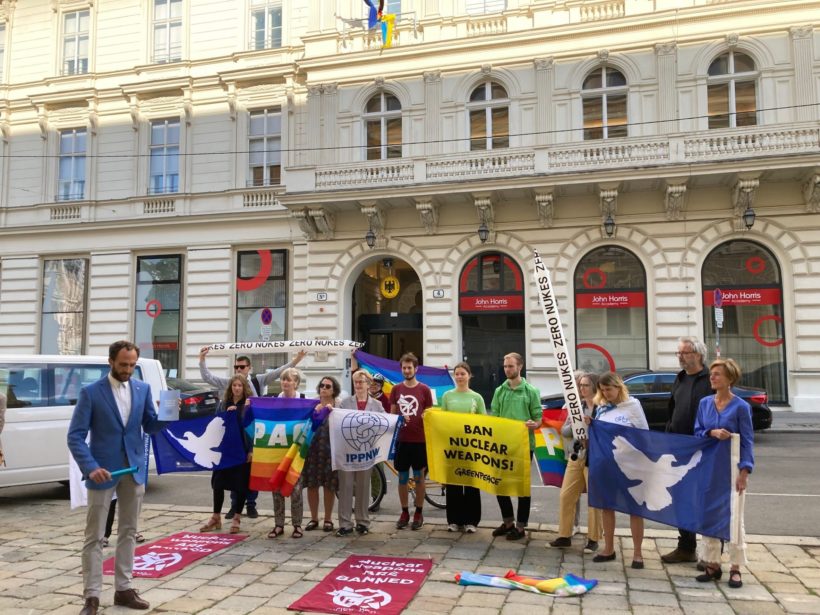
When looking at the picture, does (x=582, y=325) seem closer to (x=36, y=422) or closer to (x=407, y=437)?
(x=407, y=437)

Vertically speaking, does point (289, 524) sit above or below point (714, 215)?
below

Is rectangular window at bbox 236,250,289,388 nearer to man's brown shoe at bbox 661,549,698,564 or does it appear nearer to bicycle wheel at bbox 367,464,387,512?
bicycle wheel at bbox 367,464,387,512

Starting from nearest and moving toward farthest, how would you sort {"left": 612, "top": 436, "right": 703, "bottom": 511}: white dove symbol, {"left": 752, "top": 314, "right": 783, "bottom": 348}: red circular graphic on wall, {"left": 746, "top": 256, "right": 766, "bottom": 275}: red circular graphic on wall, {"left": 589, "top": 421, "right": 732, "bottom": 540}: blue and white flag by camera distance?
{"left": 589, "top": 421, "right": 732, "bottom": 540}: blue and white flag < {"left": 612, "top": 436, "right": 703, "bottom": 511}: white dove symbol < {"left": 752, "top": 314, "right": 783, "bottom": 348}: red circular graphic on wall < {"left": 746, "top": 256, "right": 766, "bottom": 275}: red circular graphic on wall

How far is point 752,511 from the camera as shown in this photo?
7.96m

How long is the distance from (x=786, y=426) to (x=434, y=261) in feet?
34.2

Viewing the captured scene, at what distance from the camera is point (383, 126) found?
21312 mm

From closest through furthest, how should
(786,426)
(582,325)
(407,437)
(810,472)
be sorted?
(407,437), (810,472), (786,426), (582,325)

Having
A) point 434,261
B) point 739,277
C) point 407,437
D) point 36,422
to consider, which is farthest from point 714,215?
point 36,422

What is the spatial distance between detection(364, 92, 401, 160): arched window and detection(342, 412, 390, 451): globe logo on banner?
593 inches

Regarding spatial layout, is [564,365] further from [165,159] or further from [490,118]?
[165,159]

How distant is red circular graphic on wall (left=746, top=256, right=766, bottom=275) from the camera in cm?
1809

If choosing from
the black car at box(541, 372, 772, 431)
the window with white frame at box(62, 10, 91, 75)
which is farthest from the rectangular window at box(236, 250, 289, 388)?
the black car at box(541, 372, 772, 431)

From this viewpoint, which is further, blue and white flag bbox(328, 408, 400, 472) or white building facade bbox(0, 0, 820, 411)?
white building facade bbox(0, 0, 820, 411)

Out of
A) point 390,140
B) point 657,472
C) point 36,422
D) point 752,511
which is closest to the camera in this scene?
point 657,472
